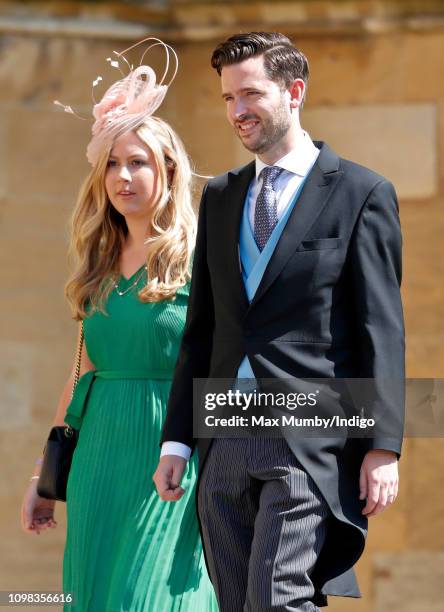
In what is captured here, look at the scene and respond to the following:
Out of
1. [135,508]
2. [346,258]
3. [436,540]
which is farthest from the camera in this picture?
[436,540]

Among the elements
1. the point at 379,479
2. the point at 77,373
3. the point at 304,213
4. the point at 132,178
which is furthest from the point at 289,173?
Answer: the point at 77,373

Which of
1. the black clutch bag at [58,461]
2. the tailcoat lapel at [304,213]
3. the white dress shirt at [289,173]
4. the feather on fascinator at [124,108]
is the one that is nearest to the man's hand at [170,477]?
the tailcoat lapel at [304,213]

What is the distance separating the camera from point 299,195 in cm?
370

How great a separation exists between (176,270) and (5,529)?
2324 millimetres

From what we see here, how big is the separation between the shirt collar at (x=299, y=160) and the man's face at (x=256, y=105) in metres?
0.05

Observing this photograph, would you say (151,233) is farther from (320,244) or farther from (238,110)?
(320,244)

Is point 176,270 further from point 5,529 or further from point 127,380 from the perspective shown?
point 5,529

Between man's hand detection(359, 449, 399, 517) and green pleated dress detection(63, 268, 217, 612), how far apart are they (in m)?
0.95

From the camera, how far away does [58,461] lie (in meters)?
4.63

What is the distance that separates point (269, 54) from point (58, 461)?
1524mm

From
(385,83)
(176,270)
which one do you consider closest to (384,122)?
(385,83)

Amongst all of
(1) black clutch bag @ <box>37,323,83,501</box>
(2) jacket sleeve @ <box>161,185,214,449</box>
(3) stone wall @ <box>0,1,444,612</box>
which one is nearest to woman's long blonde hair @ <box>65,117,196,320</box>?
(1) black clutch bag @ <box>37,323,83,501</box>

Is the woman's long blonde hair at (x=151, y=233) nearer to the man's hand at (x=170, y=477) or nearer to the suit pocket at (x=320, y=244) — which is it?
the man's hand at (x=170, y=477)

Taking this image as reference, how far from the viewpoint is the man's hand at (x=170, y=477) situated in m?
3.83
